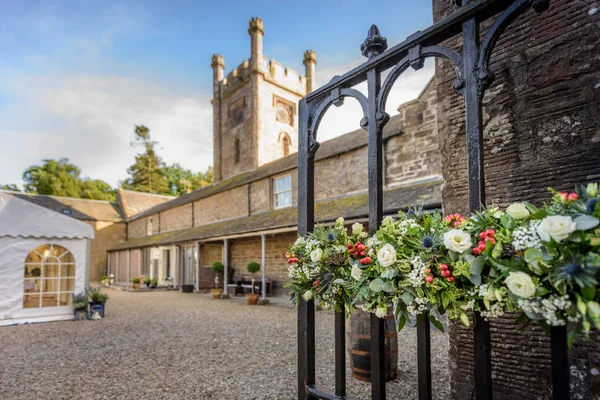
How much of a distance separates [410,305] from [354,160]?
1054 cm

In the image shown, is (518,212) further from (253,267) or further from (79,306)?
(253,267)

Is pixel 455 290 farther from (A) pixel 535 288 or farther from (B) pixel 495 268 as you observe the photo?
(A) pixel 535 288

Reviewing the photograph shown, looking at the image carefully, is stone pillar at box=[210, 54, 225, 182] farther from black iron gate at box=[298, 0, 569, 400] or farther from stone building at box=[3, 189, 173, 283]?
black iron gate at box=[298, 0, 569, 400]

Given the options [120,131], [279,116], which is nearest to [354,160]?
[279,116]

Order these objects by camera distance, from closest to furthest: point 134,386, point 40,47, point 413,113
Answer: point 134,386
point 40,47
point 413,113

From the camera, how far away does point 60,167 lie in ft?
133

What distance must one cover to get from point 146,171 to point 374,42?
44275 millimetres

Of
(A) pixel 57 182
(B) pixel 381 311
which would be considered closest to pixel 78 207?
(A) pixel 57 182

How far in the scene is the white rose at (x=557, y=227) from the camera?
1.00 m

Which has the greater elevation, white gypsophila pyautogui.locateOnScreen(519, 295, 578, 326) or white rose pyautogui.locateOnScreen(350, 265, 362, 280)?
white rose pyautogui.locateOnScreen(350, 265, 362, 280)

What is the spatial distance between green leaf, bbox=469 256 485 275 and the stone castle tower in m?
19.9

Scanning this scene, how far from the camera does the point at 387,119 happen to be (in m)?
1.71

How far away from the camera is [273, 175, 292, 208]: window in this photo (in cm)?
1445

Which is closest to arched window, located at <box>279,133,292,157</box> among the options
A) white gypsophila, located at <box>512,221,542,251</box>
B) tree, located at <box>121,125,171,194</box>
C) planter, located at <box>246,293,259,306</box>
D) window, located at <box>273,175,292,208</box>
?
window, located at <box>273,175,292,208</box>
